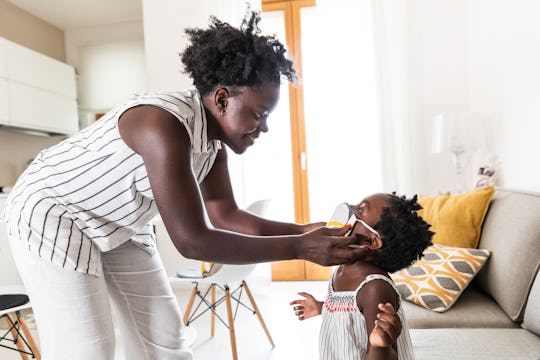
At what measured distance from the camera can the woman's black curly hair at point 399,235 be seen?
1.26 m

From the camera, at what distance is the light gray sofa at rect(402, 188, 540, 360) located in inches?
56.4

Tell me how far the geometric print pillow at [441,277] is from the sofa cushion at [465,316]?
39 mm

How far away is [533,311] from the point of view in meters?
1.51

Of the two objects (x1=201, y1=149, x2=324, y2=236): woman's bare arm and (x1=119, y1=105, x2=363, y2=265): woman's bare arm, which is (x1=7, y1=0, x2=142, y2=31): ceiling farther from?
(x1=119, y1=105, x2=363, y2=265): woman's bare arm

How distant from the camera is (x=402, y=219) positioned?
1266 millimetres

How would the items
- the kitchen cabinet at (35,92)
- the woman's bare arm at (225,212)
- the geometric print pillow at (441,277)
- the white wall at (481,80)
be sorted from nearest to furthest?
the woman's bare arm at (225,212) < the geometric print pillow at (441,277) < the white wall at (481,80) < the kitchen cabinet at (35,92)

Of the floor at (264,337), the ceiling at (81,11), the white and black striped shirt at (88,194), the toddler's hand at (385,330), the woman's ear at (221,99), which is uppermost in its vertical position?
the ceiling at (81,11)

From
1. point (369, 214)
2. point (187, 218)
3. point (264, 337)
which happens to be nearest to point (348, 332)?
point (369, 214)

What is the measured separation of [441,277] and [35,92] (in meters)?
3.86

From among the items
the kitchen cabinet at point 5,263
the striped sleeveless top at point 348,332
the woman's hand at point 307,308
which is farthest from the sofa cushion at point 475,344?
the kitchen cabinet at point 5,263

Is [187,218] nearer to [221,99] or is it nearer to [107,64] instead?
[221,99]

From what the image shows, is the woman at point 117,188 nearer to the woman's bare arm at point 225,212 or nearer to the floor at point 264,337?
the woman's bare arm at point 225,212

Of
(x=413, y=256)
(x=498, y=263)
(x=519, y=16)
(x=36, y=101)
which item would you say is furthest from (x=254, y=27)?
(x=36, y=101)

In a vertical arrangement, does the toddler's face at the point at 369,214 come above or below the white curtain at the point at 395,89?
below
